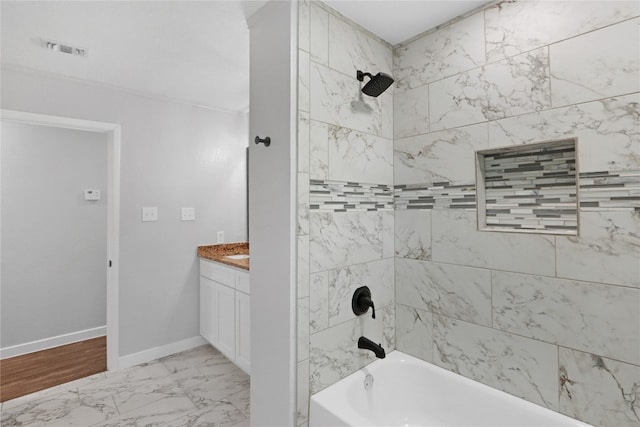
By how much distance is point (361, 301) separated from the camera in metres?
1.78

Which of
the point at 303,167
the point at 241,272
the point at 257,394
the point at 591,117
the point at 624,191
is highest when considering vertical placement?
the point at 591,117

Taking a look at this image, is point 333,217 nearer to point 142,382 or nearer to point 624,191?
point 624,191

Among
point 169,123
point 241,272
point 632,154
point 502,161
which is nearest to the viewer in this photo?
point 632,154

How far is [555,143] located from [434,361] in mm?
1325

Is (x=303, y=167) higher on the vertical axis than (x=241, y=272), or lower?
higher

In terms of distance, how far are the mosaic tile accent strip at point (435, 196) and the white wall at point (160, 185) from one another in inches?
81.7

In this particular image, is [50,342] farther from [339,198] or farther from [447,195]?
[447,195]

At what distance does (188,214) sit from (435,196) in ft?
7.78

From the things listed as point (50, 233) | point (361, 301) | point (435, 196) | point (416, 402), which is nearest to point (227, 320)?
point (361, 301)

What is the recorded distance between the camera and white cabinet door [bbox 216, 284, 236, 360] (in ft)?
8.42

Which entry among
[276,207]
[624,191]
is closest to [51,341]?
[276,207]

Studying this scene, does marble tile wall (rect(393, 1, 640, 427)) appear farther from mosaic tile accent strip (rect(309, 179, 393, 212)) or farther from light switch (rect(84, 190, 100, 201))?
light switch (rect(84, 190, 100, 201))

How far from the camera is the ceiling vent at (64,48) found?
2.02 meters

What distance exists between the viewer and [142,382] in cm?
252
